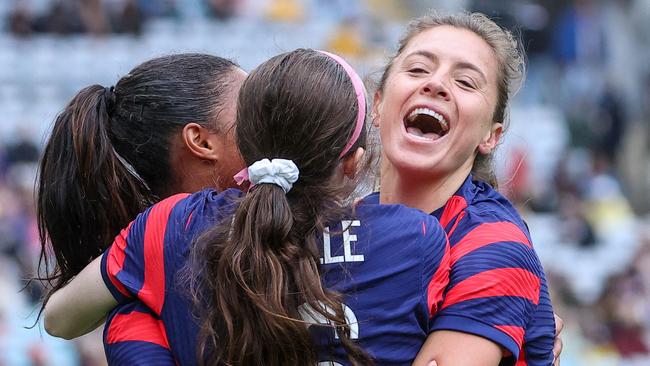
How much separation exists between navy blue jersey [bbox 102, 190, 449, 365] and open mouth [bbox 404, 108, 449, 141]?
458mm

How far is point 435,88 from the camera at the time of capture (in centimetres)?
262

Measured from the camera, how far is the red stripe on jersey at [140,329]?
7.40ft

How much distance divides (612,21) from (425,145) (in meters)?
10.3

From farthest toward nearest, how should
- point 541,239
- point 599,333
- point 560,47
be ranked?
point 560,47 → point 541,239 → point 599,333

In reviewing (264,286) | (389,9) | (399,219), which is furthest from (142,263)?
(389,9)

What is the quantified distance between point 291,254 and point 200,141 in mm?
558

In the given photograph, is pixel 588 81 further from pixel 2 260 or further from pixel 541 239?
pixel 2 260

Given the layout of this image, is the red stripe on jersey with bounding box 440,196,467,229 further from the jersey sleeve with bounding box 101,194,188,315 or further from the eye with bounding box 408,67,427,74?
the jersey sleeve with bounding box 101,194,188,315

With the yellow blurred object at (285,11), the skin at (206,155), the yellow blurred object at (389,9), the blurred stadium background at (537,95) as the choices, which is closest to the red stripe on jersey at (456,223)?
the skin at (206,155)

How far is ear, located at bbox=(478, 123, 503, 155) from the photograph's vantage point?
108 inches

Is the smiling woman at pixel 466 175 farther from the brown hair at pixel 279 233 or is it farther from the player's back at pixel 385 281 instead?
the brown hair at pixel 279 233

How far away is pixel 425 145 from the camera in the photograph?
2633mm

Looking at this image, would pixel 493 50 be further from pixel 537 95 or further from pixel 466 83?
pixel 537 95

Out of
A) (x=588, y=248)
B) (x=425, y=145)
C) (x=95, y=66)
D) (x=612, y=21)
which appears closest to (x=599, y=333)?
(x=588, y=248)
